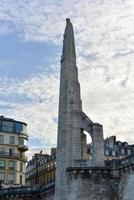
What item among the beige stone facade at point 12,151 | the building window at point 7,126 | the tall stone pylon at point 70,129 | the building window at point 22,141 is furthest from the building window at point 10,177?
the tall stone pylon at point 70,129

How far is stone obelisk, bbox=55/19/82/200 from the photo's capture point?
5147 centimetres

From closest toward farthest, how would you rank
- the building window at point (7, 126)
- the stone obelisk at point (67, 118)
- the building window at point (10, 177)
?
the stone obelisk at point (67, 118)
the building window at point (10, 177)
the building window at point (7, 126)

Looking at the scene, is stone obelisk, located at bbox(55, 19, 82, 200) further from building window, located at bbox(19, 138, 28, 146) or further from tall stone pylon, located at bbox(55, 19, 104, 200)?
building window, located at bbox(19, 138, 28, 146)

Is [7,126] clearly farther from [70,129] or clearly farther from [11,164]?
[70,129]

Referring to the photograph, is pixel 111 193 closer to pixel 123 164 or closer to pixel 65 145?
pixel 123 164

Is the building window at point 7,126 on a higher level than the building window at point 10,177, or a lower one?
higher

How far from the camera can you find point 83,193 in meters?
46.1

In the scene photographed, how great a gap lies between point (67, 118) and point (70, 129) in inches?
50.5

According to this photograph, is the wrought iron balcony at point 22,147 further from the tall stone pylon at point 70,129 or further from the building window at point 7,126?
the tall stone pylon at point 70,129

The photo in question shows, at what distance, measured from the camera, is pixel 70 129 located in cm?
5222

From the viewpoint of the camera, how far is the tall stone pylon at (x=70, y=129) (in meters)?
50.5

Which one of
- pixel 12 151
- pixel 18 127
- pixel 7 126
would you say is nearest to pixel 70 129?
pixel 12 151

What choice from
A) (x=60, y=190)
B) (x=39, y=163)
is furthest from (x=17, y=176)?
(x=60, y=190)

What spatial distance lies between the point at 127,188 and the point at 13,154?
63.5 meters
